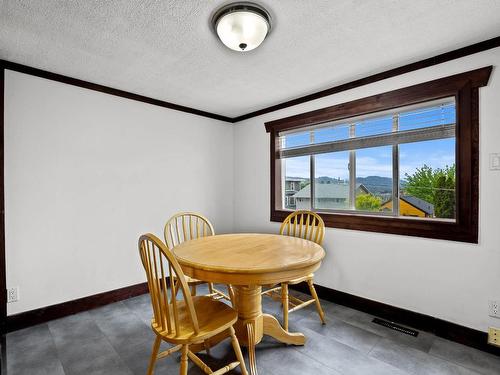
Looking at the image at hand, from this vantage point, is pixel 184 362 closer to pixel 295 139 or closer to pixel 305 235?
pixel 305 235

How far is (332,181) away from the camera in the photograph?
9.95 feet

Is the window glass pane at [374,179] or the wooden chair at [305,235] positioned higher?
the window glass pane at [374,179]

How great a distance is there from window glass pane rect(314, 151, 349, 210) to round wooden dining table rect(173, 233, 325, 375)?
989 millimetres

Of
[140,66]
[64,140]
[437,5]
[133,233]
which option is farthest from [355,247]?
[64,140]

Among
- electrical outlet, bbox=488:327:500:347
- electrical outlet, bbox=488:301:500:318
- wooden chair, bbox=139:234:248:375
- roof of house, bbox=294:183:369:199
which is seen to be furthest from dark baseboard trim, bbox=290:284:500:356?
wooden chair, bbox=139:234:248:375

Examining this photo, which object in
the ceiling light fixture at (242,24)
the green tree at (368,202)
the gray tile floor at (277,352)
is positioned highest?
the ceiling light fixture at (242,24)

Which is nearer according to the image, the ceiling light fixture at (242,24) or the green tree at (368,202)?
the ceiling light fixture at (242,24)

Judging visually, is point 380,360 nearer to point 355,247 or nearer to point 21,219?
point 355,247

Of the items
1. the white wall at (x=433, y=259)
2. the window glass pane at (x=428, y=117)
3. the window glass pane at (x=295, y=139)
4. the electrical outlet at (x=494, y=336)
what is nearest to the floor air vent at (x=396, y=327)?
the white wall at (x=433, y=259)

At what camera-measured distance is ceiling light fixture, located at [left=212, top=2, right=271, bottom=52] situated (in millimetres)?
1562

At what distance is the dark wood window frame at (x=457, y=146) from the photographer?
1.99m

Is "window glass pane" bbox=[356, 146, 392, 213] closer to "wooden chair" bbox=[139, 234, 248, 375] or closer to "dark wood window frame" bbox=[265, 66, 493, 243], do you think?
"dark wood window frame" bbox=[265, 66, 493, 243]

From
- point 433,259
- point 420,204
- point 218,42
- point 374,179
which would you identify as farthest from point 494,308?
point 218,42

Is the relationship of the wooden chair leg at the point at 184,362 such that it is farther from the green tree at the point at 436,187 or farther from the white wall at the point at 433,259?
the green tree at the point at 436,187
